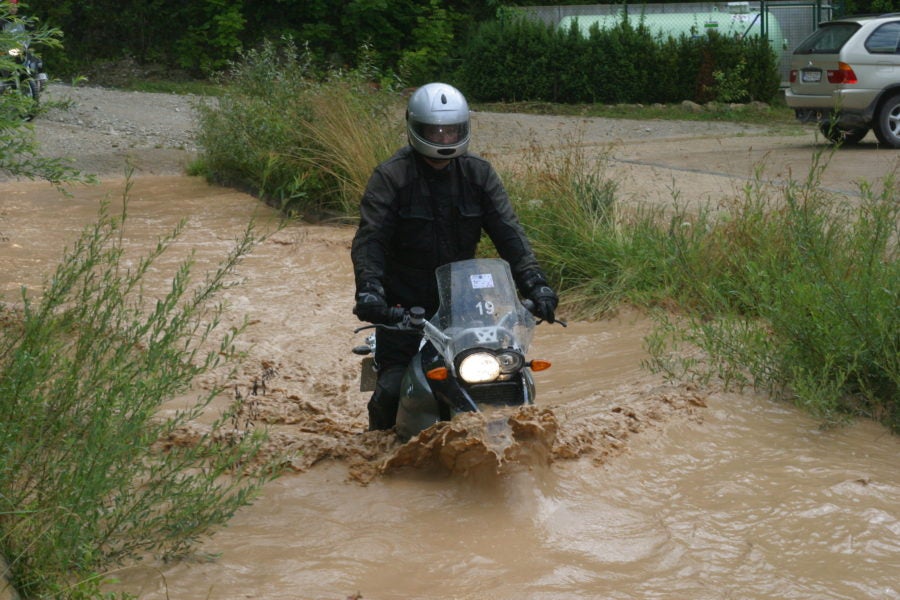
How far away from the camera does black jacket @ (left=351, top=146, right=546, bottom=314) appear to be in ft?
16.5

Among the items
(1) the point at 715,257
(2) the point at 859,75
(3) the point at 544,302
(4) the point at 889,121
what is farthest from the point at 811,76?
(3) the point at 544,302

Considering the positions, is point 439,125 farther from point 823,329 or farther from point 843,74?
point 843,74

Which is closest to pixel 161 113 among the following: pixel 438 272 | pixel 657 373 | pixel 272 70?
pixel 272 70

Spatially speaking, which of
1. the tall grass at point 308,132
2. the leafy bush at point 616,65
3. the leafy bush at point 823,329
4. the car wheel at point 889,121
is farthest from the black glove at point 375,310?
the leafy bush at point 616,65

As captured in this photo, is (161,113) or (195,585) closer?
(195,585)

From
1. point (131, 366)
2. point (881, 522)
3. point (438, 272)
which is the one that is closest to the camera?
point (131, 366)

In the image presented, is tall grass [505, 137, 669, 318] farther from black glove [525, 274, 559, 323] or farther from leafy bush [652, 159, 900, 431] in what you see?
black glove [525, 274, 559, 323]

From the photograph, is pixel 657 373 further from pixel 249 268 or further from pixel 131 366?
pixel 249 268

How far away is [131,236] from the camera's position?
461 inches

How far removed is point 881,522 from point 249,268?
6.74 meters

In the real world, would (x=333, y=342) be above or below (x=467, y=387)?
below

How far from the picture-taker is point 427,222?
16.6ft

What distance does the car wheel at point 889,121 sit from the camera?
53.5 ft

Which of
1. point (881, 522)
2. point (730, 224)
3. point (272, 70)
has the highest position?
point (272, 70)
